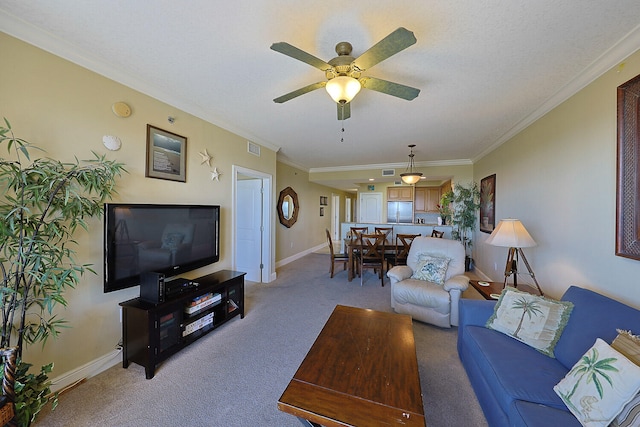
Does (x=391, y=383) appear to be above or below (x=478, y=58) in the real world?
below

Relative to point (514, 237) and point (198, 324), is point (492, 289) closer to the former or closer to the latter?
point (514, 237)

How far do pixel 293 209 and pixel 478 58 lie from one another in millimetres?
4560

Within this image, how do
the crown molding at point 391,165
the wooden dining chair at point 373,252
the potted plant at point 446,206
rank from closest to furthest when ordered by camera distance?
the wooden dining chair at point 373,252 < the potted plant at point 446,206 < the crown molding at point 391,165

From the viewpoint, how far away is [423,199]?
7.71m

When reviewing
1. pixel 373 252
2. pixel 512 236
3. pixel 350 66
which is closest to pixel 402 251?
pixel 373 252

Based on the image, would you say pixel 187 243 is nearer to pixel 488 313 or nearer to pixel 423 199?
pixel 488 313

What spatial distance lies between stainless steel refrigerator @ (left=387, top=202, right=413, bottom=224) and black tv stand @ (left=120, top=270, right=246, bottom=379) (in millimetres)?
6596

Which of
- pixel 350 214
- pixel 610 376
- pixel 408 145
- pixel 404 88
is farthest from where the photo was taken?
pixel 350 214

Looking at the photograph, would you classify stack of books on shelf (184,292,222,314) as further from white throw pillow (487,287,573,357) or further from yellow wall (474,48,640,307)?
yellow wall (474,48,640,307)

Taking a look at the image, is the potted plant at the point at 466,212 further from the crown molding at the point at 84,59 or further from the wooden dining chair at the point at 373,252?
the crown molding at the point at 84,59

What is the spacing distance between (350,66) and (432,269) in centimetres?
251

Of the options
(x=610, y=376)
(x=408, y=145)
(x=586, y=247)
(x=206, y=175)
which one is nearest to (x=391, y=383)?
(x=610, y=376)

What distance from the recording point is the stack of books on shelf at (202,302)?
7.34ft

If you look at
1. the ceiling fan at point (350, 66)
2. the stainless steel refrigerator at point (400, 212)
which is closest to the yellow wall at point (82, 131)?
the ceiling fan at point (350, 66)
